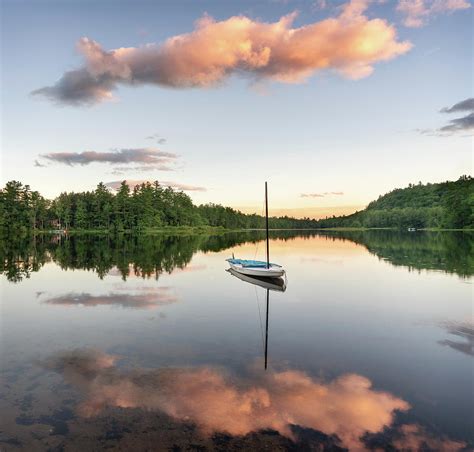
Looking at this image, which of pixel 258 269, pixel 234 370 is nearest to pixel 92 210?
pixel 258 269

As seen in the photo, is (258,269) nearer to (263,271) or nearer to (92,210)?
(263,271)

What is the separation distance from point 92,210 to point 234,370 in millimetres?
165783

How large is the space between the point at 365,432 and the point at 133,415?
7.36 m

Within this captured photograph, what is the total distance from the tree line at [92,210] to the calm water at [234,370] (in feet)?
422

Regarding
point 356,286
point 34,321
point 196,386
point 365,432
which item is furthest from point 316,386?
point 356,286

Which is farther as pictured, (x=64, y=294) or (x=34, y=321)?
(x=64, y=294)

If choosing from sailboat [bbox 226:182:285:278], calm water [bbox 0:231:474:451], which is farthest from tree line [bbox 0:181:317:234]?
calm water [bbox 0:231:474:451]

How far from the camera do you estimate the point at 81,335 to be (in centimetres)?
2102

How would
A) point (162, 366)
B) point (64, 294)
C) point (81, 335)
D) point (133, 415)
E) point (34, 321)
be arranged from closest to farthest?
point (133, 415)
point (162, 366)
point (81, 335)
point (34, 321)
point (64, 294)

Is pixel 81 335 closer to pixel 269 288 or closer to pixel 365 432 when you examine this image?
pixel 365 432

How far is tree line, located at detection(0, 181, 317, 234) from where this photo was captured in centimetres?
14800

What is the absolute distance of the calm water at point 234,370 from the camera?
10969 millimetres

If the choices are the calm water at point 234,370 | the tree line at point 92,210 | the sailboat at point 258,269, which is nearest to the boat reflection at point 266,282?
the sailboat at point 258,269

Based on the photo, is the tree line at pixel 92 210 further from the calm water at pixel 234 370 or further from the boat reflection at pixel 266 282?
the calm water at pixel 234 370
